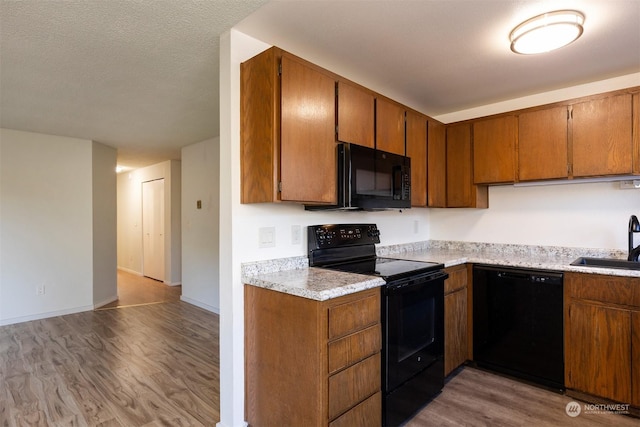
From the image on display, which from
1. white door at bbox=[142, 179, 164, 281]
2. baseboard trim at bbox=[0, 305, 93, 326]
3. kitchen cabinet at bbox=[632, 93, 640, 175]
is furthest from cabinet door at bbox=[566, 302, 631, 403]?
white door at bbox=[142, 179, 164, 281]

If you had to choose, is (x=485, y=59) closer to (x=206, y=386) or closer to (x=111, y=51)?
(x=111, y=51)

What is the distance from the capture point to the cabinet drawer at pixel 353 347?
5.37ft

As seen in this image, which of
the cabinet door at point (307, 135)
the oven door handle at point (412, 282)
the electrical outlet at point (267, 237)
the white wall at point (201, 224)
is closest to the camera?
the cabinet door at point (307, 135)

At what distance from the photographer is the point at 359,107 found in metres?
2.32

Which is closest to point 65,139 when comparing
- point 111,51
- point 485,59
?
point 111,51

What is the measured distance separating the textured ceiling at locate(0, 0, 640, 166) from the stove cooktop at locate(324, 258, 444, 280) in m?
1.41

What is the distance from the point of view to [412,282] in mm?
2088

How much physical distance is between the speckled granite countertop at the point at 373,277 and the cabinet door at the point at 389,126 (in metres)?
0.91

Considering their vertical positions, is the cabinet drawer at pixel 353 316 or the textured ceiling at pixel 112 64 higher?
the textured ceiling at pixel 112 64

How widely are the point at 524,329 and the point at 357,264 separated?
1347 mm

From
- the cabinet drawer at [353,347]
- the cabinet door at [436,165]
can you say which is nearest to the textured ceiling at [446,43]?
the cabinet door at [436,165]

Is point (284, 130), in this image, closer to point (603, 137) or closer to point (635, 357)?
point (603, 137)

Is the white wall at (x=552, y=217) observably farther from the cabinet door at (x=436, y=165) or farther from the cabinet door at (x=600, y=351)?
the cabinet door at (x=600, y=351)

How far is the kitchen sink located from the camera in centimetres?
246
